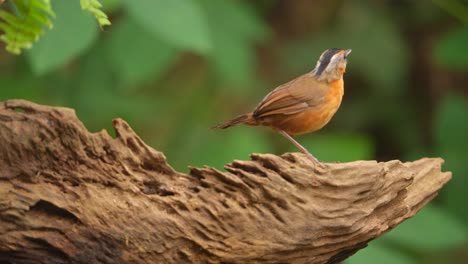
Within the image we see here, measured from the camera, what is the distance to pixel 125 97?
6.08m

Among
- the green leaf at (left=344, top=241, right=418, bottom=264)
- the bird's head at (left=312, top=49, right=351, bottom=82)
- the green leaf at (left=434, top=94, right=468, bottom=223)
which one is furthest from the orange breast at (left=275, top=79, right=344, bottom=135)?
the green leaf at (left=434, top=94, right=468, bottom=223)

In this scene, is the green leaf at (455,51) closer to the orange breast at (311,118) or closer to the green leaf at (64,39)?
the orange breast at (311,118)

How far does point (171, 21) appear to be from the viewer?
437 centimetres

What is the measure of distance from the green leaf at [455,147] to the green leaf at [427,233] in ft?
2.84

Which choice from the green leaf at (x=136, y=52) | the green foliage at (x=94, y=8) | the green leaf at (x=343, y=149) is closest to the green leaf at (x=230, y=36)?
the green leaf at (x=136, y=52)

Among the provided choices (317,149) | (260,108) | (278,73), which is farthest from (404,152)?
(260,108)

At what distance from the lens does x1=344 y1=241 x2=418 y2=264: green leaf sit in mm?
4434

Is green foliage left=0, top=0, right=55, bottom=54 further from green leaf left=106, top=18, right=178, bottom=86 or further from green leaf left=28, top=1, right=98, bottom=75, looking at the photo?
green leaf left=106, top=18, right=178, bottom=86

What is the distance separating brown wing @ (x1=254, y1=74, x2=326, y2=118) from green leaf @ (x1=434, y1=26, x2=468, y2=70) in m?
2.29

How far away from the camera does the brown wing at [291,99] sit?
3.81 metres

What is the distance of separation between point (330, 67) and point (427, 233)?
1446 millimetres

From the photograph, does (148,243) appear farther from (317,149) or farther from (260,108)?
(317,149)

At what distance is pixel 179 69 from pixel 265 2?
835 millimetres

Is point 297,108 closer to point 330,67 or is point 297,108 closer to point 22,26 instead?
point 330,67
